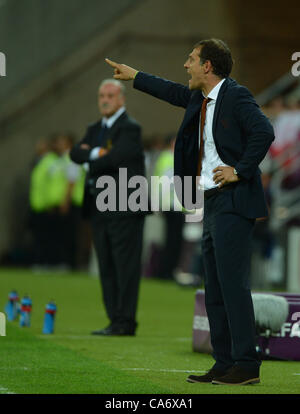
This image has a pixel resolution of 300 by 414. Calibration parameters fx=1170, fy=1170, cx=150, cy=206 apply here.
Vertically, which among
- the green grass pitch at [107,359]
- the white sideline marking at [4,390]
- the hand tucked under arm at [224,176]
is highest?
the hand tucked under arm at [224,176]

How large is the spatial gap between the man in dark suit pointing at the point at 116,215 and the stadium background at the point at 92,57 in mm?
12772

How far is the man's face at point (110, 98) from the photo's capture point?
10695 mm

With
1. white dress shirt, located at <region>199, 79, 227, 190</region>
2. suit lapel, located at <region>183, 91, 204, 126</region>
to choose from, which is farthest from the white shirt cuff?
white dress shirt, located at <region>199, 79, 227, 190</region>

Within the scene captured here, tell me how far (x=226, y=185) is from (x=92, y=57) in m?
18.3

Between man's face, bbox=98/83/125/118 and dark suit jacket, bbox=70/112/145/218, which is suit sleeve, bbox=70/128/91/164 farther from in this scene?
man's face, bbox=98/83/125/118

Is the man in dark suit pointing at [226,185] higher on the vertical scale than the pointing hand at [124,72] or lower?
lower

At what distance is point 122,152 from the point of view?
34.7 ft

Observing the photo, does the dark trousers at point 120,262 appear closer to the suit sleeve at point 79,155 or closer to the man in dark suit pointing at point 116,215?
the man in dark suit pointing at point 116,215

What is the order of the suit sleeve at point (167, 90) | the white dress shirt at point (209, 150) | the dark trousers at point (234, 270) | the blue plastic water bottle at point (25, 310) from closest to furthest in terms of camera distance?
the dark trousers at point (234, 270) → the white dress shirt at point (209, 150) → the suit sleeve at point (167, 90) → the blue plastic water bottle at point (25, 310)

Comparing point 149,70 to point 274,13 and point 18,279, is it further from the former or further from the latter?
point 18,279

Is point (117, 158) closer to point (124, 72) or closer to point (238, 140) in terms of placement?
point (124, 72)

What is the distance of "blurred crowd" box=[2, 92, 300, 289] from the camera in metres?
18.5

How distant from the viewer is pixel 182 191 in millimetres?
7203

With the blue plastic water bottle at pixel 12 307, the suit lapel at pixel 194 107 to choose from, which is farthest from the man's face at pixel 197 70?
the blue plastic water bottle at pixel 12 307
